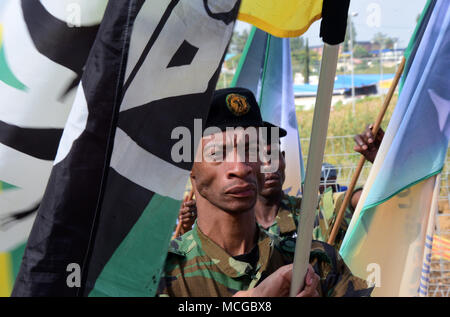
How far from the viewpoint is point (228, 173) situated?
242cm

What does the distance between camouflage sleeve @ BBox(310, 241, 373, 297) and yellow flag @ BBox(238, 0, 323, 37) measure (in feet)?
2.63

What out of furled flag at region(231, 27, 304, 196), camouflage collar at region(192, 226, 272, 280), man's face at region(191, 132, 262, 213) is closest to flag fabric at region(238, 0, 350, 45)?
man's face at region(191, 132, 262, 213)

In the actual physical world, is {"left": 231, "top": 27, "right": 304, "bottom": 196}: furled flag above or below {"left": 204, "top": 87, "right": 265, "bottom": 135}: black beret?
above

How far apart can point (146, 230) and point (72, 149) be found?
309mm

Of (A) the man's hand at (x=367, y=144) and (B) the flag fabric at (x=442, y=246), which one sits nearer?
(A) the man's hand at (x=367, y=144)

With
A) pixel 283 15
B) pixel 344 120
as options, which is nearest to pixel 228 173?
pixel 283 15

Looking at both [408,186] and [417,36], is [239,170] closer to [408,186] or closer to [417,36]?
[408,186]

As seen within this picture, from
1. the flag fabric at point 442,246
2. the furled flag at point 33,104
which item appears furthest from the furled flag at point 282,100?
the furled flag at point 33,104

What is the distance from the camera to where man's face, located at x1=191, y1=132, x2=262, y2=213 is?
239 cm

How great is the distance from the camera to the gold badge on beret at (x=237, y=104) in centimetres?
256

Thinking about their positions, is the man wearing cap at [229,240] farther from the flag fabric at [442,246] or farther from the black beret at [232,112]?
the flag fabric at [442,246]

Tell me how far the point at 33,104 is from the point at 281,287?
1151mm

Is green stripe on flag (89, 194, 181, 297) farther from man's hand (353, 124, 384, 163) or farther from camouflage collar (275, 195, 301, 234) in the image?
man's hand (353, 124, 384, 163)

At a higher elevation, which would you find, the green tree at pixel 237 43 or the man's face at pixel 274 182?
the green tree at pixel 237 43
